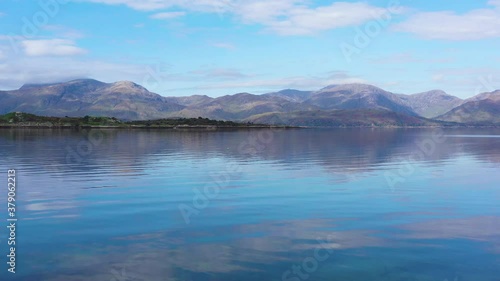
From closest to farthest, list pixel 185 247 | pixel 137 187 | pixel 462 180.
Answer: pixel 185 247 → pixel 137 187 → pixel 462 180

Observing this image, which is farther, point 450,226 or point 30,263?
point 450,226

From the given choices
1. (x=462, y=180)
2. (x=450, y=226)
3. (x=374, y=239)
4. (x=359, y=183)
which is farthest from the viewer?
(x=462, y=180)

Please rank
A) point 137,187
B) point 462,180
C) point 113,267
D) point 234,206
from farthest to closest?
point 462,180
point 137,187
point 234,206
point 113,267

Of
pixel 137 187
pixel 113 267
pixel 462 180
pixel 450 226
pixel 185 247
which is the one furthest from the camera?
pixel 462 180

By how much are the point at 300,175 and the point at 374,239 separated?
3046cm

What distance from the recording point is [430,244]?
2581cm

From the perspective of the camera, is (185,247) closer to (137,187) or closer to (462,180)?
(137,187)

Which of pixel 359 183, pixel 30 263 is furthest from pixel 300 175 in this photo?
pixel 30 263

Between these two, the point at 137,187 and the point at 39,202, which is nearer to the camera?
the point at 39,202

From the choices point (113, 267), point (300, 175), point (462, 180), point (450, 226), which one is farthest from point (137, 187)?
point (462, 180)

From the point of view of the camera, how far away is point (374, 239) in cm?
2678

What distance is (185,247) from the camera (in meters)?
24.9

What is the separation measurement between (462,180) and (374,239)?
3259cm

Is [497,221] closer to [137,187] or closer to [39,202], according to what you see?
[137,187]
